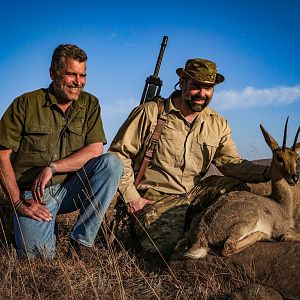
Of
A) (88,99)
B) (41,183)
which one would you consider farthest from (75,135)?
(41,183)

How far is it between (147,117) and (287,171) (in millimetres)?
1879

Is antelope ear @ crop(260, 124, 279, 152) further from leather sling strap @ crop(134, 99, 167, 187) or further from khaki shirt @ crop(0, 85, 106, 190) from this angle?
khaki shirt @ crop(0, 85, 106, 190)

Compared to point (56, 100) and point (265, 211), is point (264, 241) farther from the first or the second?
point (56, 100)

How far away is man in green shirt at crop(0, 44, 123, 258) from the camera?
5320 millimetres

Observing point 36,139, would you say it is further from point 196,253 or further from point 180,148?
point 196,253

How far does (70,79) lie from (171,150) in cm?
162

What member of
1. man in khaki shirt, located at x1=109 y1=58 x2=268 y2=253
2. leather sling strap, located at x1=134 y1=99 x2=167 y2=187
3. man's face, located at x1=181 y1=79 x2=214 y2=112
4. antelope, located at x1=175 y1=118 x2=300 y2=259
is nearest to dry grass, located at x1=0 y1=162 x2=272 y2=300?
antelope, located at x1=175 y1=118 x2=300 y2=259

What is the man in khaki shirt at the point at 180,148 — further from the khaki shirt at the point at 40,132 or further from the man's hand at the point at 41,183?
the man's hand at the point at 41,183

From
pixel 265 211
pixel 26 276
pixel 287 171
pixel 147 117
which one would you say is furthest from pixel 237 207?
pixel 26 276

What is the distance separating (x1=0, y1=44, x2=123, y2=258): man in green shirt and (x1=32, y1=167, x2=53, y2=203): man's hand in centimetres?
1

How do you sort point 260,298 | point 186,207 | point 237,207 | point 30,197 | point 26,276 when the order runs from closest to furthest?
point 260,298 → point 26,276 → point 237,207 → point 30,197 → point 186,207

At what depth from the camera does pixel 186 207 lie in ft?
19.5

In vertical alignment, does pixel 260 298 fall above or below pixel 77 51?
below

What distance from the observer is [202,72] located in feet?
20.0
